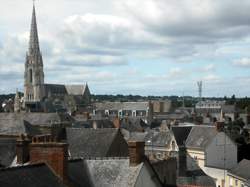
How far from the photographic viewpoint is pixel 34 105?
152 metres

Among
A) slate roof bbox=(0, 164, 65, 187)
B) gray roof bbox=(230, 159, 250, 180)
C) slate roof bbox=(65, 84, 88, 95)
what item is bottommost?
gray roof bbox=(230, 159, 250, 180)

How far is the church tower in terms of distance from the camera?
17762 centimetres

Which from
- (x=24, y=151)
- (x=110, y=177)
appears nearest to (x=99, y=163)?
(x=110, y=177)

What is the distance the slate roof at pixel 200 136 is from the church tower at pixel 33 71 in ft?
391

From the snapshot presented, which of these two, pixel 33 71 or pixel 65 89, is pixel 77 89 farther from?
pixel 33 71

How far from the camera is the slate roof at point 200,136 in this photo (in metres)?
59.8

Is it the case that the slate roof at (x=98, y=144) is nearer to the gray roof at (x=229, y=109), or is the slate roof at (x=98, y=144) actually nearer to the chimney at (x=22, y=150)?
the chimney at (x=22, y=150)

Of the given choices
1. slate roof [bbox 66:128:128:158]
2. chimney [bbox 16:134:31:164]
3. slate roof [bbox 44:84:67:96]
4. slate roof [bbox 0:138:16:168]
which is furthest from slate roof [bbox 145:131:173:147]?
slate roof [bbox 44:84:67:96]

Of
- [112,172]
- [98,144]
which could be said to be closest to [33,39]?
[98,144]

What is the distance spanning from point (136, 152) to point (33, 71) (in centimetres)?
16256

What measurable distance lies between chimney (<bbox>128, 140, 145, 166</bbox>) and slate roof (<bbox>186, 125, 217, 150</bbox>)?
3883cm

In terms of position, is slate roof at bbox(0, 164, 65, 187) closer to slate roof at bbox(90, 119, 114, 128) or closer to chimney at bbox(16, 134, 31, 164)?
chimney at bbox(16, 134, 31, 164)

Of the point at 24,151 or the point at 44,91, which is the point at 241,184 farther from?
the point at 44,91

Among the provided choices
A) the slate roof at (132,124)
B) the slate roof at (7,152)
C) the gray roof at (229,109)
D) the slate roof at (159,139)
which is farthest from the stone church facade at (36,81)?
the slate roof at (7,152)
